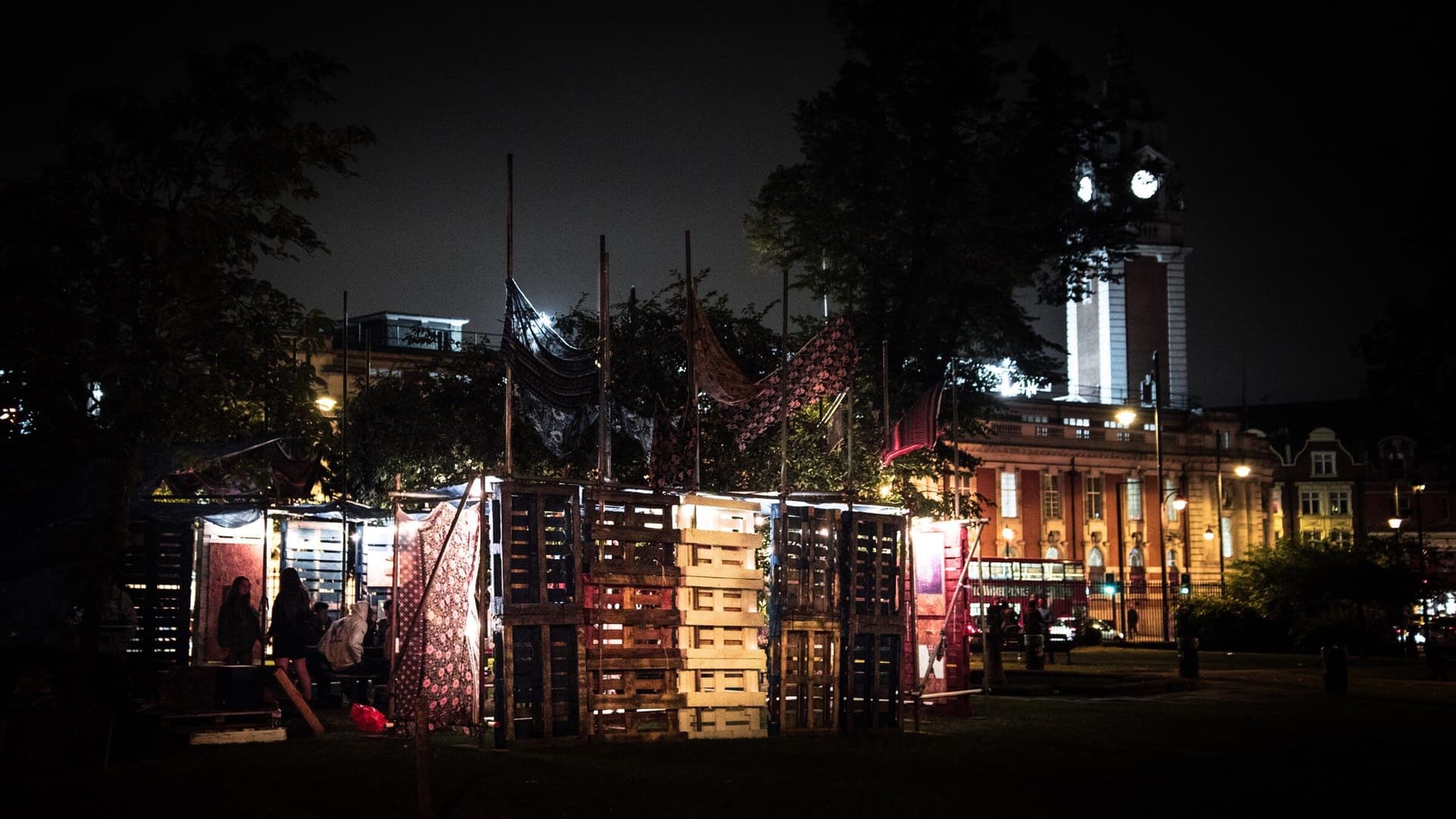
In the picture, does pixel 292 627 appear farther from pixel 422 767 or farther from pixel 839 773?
pixel 422 767

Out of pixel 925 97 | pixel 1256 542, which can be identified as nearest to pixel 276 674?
pixel 925 97

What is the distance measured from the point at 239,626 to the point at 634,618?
20.8ft

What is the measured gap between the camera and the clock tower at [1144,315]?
99.6 m

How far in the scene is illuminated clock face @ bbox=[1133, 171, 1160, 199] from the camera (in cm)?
10012

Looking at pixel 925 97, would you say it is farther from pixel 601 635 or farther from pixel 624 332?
pixel 601 635

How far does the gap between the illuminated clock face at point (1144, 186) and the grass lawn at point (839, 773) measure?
8091 centimetres

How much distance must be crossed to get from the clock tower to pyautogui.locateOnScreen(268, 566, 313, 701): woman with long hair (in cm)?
8084

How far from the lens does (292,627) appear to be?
21.0 metres

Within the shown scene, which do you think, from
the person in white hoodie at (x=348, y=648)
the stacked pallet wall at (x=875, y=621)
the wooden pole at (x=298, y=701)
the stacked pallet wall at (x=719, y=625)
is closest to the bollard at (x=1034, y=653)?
the stacked pallet wall at (x=875, y=621)

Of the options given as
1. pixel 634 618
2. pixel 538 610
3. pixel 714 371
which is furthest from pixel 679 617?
pixel 714 371

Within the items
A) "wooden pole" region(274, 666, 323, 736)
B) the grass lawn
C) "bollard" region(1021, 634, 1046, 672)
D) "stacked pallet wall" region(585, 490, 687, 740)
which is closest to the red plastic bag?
the grass lawn

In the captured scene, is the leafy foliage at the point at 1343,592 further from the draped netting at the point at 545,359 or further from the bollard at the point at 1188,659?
the draped netting at the point at 545,359

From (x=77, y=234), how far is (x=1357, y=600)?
40.1 meters

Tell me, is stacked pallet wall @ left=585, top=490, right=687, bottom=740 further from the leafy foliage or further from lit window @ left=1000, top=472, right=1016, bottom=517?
lit window @ left=1000, top=472, right=1016, bottom=517
